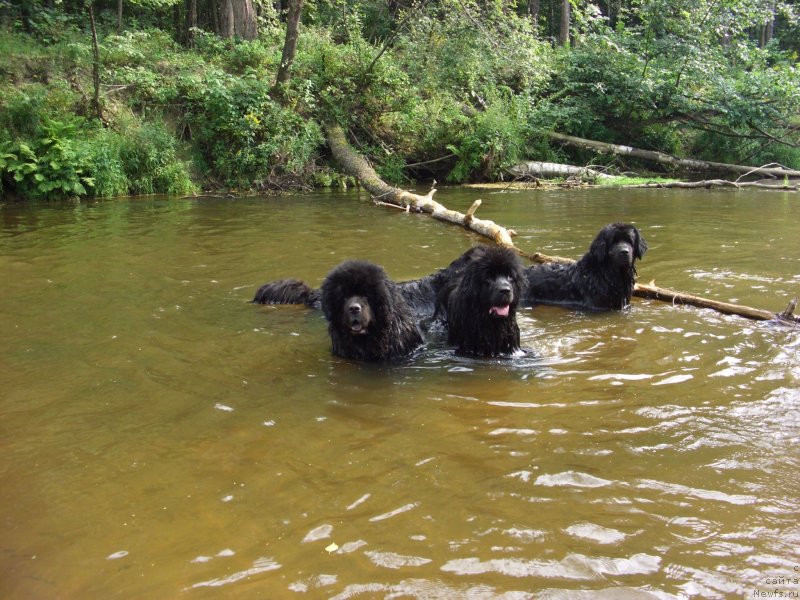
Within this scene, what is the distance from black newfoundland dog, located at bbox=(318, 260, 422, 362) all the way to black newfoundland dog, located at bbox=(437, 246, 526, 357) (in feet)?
2.18

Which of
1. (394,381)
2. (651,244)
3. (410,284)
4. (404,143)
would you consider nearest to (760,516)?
(394,381)

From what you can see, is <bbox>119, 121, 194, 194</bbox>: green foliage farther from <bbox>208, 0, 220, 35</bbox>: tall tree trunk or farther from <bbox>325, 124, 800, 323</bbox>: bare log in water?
<bbox>208, 0, 220, 35</bbox>: tall tree trunk

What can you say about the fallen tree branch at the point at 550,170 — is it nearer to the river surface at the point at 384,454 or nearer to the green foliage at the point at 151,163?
the green foliage at the point at 151,163

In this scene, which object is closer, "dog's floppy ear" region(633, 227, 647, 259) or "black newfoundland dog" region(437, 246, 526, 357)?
"black newfoundland dog" region(437, 246, 526, 357)

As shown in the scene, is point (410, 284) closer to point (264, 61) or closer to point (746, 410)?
point (746, 410)

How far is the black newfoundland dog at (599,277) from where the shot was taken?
824 cm

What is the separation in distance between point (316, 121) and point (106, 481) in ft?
68.0

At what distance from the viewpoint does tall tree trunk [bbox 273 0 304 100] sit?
20516mm

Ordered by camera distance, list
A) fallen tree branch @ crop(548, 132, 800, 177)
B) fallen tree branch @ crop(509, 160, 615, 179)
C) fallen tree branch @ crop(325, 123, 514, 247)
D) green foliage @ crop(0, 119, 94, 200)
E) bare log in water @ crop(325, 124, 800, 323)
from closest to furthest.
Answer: bare log in water @ crop(325, 124, 800, 323), fallen tree branch @ crop(325, 123, 514, 247), green foliage @ crop(0, 119, 94, 200), fallen tree branch @ crop(509, 160, 615, 179), fallen tree branch @ crop(548, 132, 800, 177)

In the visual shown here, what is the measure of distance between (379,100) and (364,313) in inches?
765

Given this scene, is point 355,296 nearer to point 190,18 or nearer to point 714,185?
point 714,185

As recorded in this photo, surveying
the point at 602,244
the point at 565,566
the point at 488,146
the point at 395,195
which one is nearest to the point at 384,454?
the point at 565,566

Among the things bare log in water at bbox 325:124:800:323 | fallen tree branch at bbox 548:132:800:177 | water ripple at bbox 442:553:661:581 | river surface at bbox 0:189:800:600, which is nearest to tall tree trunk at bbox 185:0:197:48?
bare log in water at bbox 325:124:800:323

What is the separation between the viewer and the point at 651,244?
471 inches
